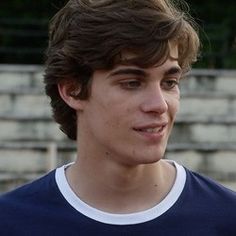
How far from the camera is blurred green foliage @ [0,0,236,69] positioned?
13227 mm

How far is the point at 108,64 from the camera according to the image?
2.88 metres

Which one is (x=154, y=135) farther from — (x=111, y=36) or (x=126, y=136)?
(x=111, y=36)

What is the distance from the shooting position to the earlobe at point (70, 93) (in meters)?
3.02

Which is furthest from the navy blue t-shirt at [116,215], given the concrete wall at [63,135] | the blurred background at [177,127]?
the concrete wall at [63,135]

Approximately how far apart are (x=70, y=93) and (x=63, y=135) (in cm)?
662

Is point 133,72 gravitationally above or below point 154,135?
above

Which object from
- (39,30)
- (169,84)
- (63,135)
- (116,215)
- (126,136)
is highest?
(169,84)

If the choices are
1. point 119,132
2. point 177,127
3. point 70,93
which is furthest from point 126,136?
point 177,127

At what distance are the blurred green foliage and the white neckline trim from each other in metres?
9.45

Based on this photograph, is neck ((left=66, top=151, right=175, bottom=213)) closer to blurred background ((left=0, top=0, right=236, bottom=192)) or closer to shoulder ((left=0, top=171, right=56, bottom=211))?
shoulder ((left=0, top=171, right=56, bottom=211))

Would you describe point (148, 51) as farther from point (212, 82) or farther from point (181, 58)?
point (212, 82)

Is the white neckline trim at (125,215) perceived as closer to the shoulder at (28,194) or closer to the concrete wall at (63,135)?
the shoulder at (28,194)

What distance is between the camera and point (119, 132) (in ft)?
9.46

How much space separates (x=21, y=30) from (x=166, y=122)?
1132cm
